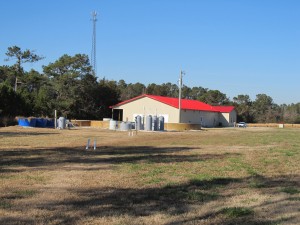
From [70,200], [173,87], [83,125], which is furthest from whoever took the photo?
[173,87]

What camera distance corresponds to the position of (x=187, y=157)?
18.8m

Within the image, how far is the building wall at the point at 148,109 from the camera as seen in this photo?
67438 mm

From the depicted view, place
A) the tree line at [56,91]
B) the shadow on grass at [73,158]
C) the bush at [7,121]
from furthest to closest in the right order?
the tree line at [56,91]
the bush at [7,121]
the shadow on grass at [73,158]

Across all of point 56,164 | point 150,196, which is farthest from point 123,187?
point 56,164

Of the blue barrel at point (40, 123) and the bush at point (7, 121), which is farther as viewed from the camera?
the bush at point (7, 121)

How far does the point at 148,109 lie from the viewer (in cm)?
7006

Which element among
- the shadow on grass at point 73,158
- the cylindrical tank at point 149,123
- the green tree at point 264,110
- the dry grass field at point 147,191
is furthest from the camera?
the green tree at point 264,110

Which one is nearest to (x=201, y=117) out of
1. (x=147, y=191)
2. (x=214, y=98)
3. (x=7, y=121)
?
(x=7, y=121)

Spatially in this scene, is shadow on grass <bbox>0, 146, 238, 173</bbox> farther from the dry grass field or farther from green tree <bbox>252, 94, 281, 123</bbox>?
green tree <bbox>252, 94, 281, 123</bbox>

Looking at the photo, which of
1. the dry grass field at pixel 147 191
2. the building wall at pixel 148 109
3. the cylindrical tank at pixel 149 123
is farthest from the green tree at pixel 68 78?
the dry grass field at pixel 147 191

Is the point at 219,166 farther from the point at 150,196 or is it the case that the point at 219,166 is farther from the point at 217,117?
the point at 217,117

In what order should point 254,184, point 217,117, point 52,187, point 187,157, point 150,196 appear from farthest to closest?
point 217,117
point 187,157
point 254,184
point 52,187
point 150,196

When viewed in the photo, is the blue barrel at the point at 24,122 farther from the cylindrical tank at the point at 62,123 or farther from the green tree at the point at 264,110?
the green tree at the point at 264,110

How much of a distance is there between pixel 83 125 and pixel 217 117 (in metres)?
33.1
